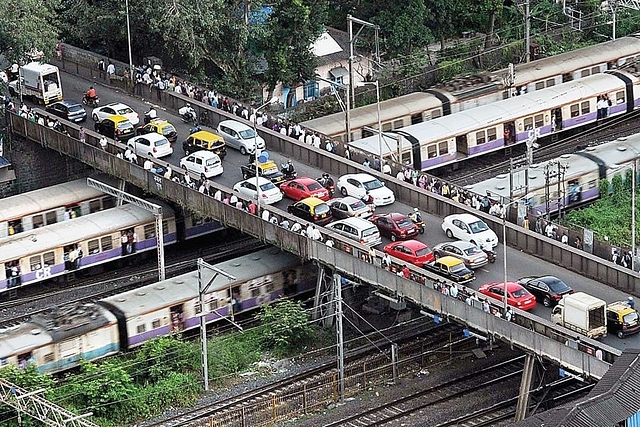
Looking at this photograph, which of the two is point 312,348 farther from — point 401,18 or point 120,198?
point 401,18

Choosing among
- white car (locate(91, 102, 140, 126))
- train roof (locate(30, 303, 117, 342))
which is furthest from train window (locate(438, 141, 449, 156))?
train roof (locate(30, 303, 117, 342))

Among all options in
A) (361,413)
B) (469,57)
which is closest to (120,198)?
(361,413)

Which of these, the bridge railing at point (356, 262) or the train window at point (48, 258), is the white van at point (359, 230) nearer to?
the bridge railing at point (356, 262)

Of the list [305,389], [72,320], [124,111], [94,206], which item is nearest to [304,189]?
[305,389]

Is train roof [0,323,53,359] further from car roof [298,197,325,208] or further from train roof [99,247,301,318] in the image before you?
car roof [298,197,325,208]

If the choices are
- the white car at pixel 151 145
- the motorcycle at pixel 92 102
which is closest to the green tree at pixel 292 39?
the motorcycle at pixel 92 102

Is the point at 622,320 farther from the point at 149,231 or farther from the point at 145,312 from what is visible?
the point at 149,231
